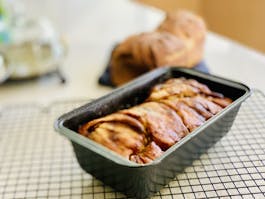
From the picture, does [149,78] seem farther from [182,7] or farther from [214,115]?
[182,7]

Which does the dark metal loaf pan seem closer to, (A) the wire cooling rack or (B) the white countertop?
(A) the wire cooling rack

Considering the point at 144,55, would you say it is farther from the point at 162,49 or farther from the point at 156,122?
the point at 156,122

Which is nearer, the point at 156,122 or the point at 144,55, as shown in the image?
the point at 156,122

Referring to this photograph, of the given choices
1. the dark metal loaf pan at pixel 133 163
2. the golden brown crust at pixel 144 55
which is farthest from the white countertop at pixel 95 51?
the dark metal loaf pan at pixel 133 163

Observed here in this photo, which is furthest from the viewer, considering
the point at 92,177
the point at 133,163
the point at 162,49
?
the point at 162,49

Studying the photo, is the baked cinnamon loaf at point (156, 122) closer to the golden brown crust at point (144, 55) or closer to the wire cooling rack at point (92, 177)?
the wire cooling rack at point (92, 177)

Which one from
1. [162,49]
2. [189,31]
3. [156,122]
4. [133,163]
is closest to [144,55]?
[162,49]
